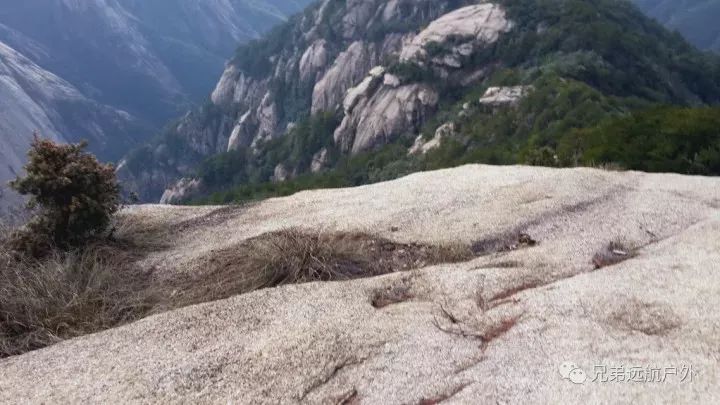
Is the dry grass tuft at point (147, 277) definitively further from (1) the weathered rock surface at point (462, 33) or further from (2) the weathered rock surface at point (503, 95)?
(1) the weathered rock surface at point (462, 33)

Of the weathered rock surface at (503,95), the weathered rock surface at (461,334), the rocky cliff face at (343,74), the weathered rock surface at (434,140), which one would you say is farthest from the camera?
the rocky cliff face at (343,74)

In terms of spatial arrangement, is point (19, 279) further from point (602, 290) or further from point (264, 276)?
point (602, 290)

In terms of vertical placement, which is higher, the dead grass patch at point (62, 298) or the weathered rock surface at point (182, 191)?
the dead grass patch at point (62, 298)

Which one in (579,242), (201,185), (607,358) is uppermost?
(607,358)

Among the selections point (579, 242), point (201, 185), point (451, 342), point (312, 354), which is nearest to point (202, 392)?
point (312, 354)

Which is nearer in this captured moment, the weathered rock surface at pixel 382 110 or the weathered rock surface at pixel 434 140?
the weathered rock surface at pixel 434 140

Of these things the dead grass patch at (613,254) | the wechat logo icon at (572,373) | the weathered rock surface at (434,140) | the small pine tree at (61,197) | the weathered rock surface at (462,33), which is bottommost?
the weathered rock surface at (434,140)

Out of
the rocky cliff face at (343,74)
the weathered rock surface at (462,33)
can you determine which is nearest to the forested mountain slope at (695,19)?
the rocky cliff face at (343,74)

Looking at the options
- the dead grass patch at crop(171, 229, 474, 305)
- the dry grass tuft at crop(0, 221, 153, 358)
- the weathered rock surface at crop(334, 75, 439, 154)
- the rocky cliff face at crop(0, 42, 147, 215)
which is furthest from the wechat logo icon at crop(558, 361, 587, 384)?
the rocky cliff face at crop(0, 42, 147, 215)
